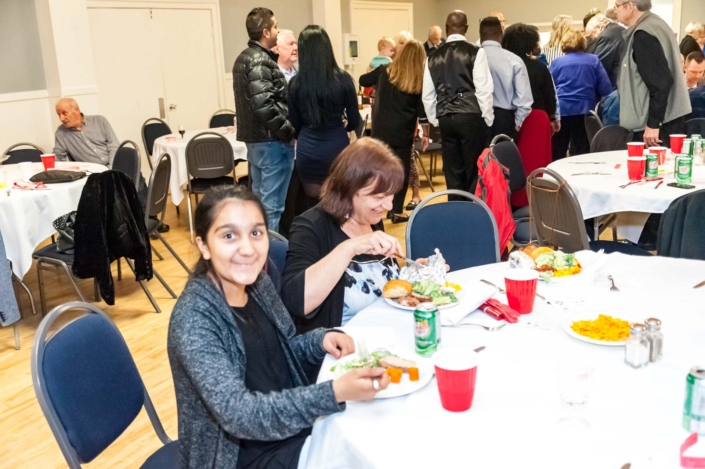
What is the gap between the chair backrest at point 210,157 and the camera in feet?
17.2

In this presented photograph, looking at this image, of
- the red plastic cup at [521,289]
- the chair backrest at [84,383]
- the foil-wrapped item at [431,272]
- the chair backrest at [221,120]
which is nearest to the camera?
the chair backrest at [84,383]

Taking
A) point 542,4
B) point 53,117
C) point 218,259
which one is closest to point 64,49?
point 53,117

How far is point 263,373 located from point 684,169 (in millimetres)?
2339

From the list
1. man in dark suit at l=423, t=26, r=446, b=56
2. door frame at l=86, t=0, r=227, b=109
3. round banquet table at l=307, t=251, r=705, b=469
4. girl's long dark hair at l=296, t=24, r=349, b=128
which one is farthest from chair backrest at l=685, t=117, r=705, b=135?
door frame at l=86, t=0, r=227, b=109

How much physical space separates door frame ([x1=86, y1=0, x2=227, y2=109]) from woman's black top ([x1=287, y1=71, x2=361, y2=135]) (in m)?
3.44

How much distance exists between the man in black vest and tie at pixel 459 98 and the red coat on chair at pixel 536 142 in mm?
273

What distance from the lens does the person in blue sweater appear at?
5562 mm


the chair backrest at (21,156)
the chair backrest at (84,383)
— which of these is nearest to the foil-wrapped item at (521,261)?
the chair backrest at (84,383)

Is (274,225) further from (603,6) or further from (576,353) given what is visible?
(603,6)

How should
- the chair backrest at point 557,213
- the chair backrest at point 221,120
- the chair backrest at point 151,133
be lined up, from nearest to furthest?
the chair backrest at point 557,213, the chair backrest at point 151,133, the chair backrest at point 221,120

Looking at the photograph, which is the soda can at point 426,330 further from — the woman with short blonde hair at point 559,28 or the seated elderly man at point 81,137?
the woman with short blonde hair at point 559,28

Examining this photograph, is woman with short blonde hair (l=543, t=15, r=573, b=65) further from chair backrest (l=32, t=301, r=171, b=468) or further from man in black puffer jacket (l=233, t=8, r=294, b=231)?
chair backrest (l=32, t=301, r=171, b=468)

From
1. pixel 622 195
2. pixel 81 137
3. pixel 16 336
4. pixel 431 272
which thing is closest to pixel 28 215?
pixel 16 336

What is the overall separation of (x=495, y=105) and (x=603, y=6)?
677 centimetres
